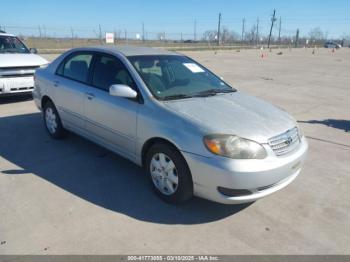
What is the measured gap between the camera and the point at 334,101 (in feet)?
31.7

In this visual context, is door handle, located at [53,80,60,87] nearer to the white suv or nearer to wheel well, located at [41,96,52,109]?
wheel well, located at [41,96,52,109]

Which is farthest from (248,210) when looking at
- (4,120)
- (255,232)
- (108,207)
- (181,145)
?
(4,120)

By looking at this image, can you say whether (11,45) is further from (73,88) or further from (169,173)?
(169,173)

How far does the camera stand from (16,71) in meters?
7.93

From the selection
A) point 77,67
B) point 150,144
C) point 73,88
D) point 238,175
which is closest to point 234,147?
point 238,175

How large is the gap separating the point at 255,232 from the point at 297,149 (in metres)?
1.00

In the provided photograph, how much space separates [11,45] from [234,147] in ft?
26.9

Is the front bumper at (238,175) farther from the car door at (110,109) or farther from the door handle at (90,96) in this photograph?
the door handle at (90,96)

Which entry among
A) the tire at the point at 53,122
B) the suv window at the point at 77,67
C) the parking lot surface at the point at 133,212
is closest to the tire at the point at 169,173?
the parking lot surface at the point at 133,212

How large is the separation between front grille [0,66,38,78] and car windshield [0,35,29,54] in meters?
1.15

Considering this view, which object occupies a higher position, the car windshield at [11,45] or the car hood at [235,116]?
the car windshield at [11,45]

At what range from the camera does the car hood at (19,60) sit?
309 inches

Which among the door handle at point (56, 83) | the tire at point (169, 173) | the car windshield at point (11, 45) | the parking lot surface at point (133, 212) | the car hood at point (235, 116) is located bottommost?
the parking lot surface at point (133, 212)

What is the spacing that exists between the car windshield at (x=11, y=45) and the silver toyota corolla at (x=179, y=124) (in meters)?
4.77
